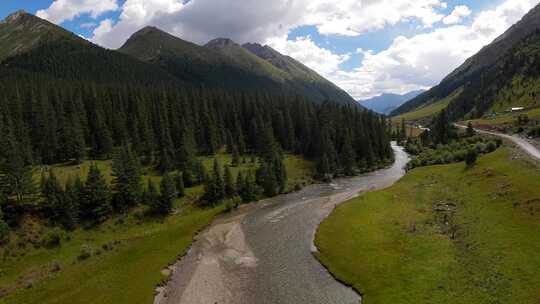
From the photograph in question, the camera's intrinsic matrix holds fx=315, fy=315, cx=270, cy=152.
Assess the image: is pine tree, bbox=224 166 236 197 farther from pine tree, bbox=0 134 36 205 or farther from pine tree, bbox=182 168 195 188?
pine tree, bbox=0 134 36 205

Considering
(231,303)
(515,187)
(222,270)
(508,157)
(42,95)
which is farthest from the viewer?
(42,95)

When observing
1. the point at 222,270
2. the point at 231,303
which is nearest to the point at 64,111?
the point at 222,270

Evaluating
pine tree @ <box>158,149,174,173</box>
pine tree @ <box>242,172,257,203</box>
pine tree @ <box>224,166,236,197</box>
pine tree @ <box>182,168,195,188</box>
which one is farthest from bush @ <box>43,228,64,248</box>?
pine tree @ <box>242,172,257,203</box>

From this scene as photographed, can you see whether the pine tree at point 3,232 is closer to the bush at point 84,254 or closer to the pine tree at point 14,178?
the pine tree at point 14,178

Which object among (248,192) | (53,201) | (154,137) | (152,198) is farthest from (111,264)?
(154,137)

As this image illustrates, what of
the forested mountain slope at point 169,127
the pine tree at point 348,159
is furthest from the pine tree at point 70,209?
the pine tree at point 348,159

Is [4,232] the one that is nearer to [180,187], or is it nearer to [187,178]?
[180,187]

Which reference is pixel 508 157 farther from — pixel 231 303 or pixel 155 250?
pixel 155 250
